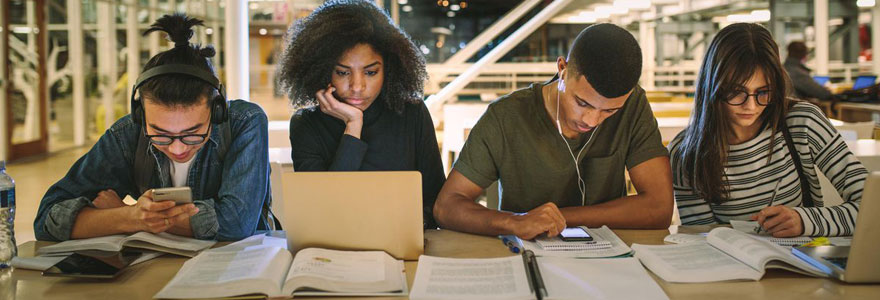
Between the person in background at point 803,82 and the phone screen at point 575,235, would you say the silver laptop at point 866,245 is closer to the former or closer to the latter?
the phone screen at point 575,235

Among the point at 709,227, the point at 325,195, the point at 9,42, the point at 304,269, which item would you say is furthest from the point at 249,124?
the point at 9,42

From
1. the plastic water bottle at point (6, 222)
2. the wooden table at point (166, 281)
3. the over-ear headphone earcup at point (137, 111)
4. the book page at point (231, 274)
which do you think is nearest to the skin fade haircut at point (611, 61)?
the wooden table at point (166, 281)

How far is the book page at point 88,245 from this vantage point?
5.82ft

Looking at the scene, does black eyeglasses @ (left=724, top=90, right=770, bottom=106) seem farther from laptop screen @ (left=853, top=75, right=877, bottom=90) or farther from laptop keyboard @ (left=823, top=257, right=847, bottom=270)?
laptop screen @ (left=853, top=75, right=877, bottom=90)

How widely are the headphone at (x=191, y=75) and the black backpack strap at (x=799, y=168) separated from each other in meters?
1.57

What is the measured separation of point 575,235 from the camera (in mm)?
1884

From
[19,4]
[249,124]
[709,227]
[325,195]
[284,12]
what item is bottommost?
[709,227]

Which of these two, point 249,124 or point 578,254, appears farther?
point 249,124

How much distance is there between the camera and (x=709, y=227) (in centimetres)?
207

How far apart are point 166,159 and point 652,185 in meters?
1.36

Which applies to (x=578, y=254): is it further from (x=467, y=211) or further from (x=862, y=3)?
(x=862, y=3)

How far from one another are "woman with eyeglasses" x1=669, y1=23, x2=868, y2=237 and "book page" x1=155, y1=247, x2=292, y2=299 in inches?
49.0

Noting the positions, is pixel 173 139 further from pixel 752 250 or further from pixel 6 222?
pixel 752 250

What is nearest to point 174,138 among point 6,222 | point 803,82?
point 6,222
